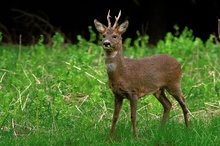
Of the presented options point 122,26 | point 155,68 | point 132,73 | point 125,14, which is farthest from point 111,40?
point 125,14

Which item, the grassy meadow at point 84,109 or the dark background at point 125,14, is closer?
the grassy meadow at point 84,109

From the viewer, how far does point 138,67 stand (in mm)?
6652

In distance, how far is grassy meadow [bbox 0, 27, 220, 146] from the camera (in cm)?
638

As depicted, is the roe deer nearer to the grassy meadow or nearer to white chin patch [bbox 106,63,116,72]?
white chin patch [bbox 106,63,116,72]

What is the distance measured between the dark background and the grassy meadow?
6707mm

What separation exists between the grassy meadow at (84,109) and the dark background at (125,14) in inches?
264

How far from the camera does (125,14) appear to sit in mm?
16969

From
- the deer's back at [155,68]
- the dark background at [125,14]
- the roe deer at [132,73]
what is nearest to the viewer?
the roe deer at [132,73]

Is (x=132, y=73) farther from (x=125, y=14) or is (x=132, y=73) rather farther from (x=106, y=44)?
(x=125, y=14)

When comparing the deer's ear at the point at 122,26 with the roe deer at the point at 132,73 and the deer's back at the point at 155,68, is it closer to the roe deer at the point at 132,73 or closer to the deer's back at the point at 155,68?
the roe deer at the point at 132,73

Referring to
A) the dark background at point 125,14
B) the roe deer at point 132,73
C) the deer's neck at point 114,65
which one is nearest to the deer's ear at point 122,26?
the roe deer at point 132,73

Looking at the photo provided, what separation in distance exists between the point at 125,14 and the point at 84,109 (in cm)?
945

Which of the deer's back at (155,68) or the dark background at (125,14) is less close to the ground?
the dark background at (125,14)

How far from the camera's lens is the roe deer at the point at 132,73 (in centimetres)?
634
